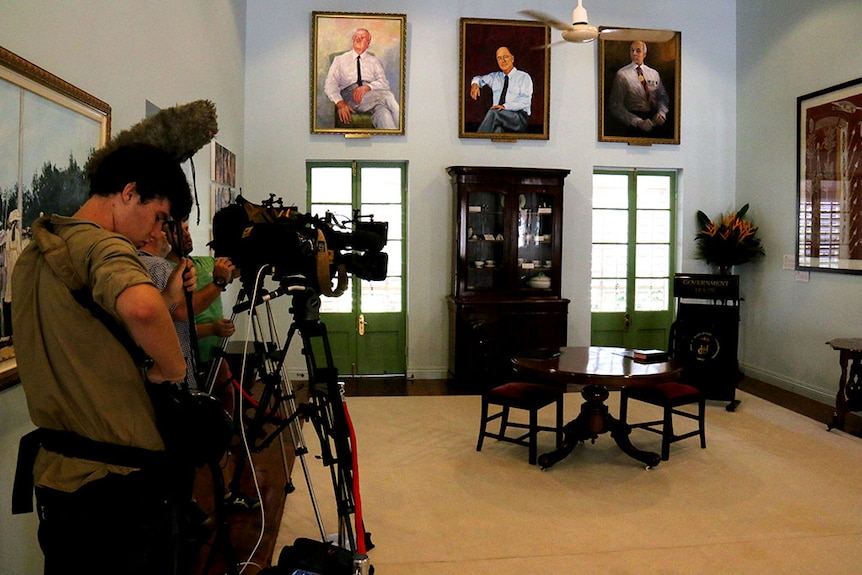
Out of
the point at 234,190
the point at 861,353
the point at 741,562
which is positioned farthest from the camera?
the point at 234,190

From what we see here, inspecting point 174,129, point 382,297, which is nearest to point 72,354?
point 174,129

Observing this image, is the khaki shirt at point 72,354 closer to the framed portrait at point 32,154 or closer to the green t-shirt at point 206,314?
the framed portrait at point 32,154

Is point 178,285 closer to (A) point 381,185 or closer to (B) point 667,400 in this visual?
(B) point 667,400

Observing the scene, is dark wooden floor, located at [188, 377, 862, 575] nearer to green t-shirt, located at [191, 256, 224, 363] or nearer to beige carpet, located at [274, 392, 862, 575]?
beige carpet, located at [274, 392, 862, 575]

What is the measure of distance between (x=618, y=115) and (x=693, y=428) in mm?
3398

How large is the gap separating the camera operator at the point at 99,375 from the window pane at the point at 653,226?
637cm

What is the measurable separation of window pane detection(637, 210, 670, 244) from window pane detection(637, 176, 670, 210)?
0.06 metres

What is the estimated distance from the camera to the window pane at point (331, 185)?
676 cm

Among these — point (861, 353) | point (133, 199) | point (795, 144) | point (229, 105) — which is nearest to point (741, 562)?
point (861, 353)

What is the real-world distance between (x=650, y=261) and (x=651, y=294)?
35 cm

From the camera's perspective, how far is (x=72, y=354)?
4.58 feet

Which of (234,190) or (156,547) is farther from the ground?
(234,190)

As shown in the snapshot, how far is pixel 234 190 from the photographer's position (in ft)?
19.6

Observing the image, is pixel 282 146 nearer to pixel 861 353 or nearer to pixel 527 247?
pixel 527 247
